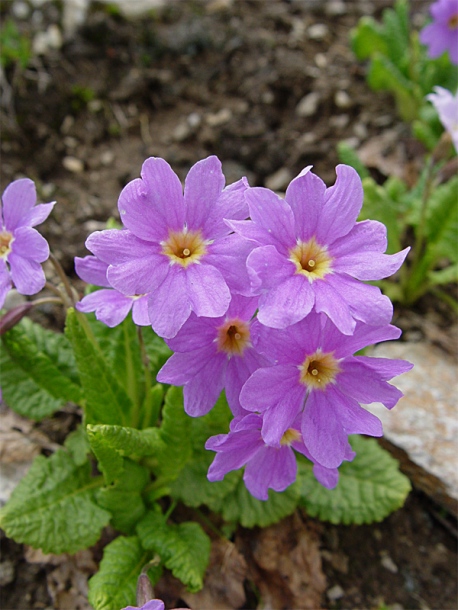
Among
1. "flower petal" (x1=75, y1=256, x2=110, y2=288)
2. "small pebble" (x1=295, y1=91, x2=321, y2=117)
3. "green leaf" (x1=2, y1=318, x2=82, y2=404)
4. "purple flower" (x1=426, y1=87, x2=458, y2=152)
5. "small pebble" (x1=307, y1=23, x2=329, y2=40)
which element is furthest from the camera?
"small pebble" (x1=307, y1=23, x2=329, y2=40)

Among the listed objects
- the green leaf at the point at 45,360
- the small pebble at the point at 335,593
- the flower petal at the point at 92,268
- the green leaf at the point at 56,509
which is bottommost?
the small pebble at the point at 335,593

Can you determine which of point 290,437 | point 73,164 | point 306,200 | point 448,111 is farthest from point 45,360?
point 448,111

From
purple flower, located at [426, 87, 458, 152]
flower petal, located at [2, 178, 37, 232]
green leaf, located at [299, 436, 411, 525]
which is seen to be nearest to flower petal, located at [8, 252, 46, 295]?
flower petal, located at [2, 178, 37, 232]

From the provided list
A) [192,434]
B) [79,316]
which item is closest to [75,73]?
[79,316]

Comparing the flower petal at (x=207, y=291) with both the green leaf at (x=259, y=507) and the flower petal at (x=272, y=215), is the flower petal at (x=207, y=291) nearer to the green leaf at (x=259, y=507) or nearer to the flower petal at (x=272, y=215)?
the flower petal at (x=272, y=215)

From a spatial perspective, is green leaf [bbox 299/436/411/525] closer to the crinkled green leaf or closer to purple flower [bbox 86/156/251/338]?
the crinkled green leaf

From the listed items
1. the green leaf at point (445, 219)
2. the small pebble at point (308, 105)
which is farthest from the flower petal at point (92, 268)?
the small pebble at point (308, 105)
